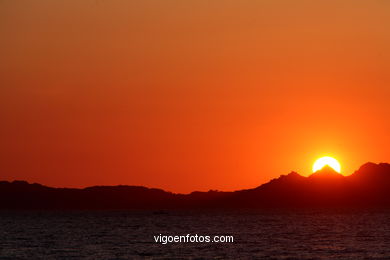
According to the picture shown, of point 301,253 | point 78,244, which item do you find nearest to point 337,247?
point 301,253

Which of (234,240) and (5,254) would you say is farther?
(234,240)

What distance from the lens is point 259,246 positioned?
437 ft

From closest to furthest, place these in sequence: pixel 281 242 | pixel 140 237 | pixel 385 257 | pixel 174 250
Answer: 1. pixel 385 257
2. pixel 174 250
3. pixel 281 242
4. pixel 140 237

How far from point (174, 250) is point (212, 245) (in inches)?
433

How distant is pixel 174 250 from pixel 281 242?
25431mm

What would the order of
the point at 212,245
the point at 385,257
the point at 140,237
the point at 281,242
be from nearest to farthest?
1. the point at 385,257
2. the point at 212,245
3. the point at 281,242
4. the point at 140,237

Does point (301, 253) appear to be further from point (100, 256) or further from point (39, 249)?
point (39, 249)

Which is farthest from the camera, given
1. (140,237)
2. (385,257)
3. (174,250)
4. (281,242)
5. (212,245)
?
(140,237)

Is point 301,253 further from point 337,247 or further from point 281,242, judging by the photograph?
point 281,242

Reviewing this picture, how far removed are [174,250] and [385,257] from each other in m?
30.2

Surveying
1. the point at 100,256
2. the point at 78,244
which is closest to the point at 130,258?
the point at 100,256

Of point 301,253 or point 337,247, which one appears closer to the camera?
point 301,253

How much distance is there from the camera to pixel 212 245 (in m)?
132

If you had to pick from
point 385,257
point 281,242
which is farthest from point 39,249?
point 385,257
